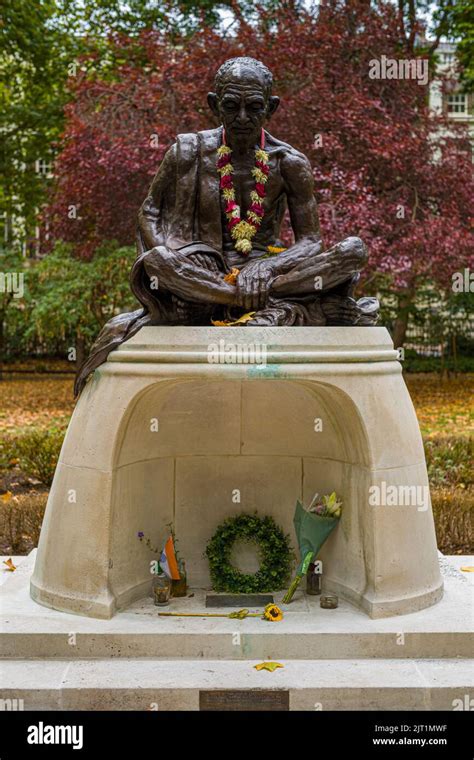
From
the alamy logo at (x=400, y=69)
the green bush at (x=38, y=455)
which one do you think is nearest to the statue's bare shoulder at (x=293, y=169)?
the green bush at (x=38, y=455)

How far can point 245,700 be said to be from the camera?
13.9 feet

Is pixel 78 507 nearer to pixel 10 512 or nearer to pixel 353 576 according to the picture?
pixel 353 576

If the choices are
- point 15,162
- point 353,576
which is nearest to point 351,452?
point 353,576

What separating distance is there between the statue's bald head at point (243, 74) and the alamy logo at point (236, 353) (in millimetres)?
1651

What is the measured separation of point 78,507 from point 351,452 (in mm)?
1732

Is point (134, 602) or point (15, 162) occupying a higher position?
point (15, 162)

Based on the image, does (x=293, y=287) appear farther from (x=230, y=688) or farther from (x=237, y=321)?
(x=230, y=688)

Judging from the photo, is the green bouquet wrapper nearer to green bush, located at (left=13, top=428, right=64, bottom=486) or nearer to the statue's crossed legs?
the statue's crossed legs

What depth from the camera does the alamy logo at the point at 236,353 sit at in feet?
15.5

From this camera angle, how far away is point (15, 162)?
→ 2230 centimetres

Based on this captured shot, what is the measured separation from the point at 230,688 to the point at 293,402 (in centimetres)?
209

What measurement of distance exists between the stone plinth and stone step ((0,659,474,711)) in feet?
1.74

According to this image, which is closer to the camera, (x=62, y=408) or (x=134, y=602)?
(x=134, y=602)
